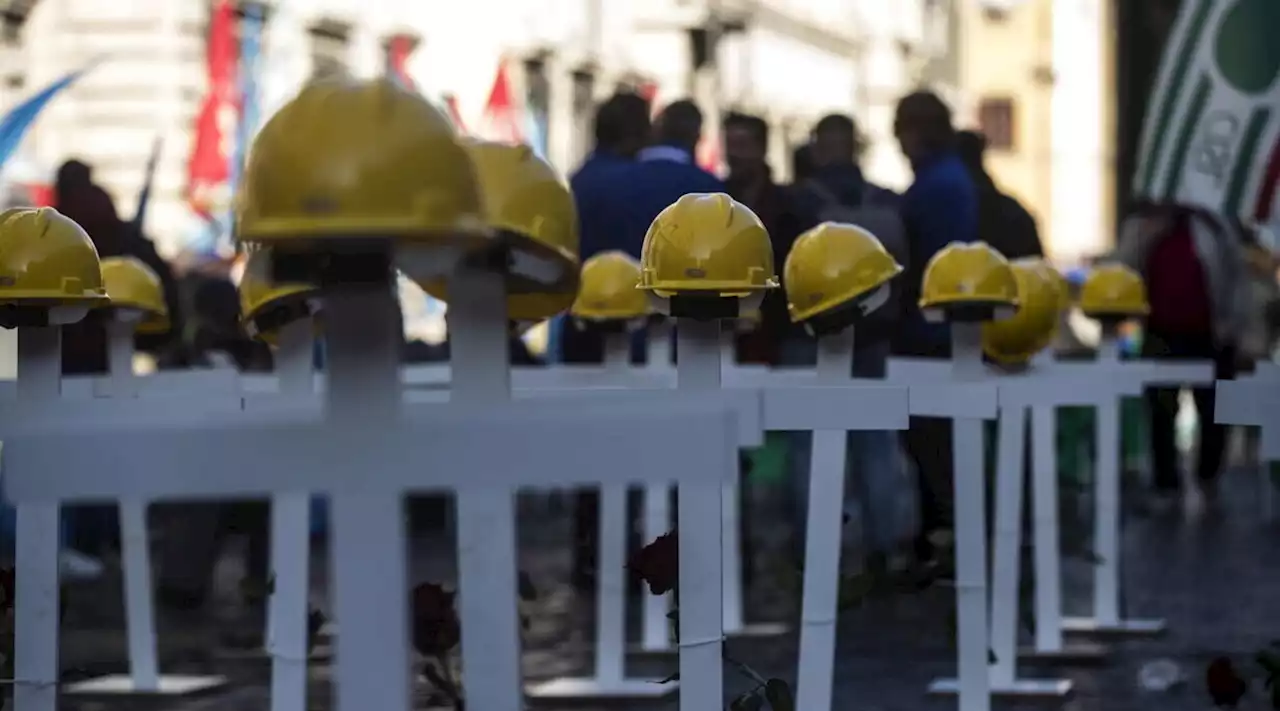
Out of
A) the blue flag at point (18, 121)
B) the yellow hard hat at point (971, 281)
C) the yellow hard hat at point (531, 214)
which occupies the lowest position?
the yellow hard hat at point (531, 214)

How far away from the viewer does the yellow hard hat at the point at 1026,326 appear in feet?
30.9

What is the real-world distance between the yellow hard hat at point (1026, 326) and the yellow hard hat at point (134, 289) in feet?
8.49

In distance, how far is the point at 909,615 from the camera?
11992 millimetres

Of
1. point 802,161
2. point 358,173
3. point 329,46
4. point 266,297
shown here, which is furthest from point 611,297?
point 329,46

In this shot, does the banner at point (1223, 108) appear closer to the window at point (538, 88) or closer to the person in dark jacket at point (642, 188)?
the person in dark jacket at point (642, 188)

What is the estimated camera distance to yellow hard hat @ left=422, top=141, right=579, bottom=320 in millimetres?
5117

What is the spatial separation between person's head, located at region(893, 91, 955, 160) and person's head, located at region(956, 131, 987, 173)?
100 cm

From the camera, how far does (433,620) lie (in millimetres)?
7105

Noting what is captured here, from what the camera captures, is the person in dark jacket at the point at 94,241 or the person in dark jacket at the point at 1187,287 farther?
the person in dark jacket at the point at 1187,287

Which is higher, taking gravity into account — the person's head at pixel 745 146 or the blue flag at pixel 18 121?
the person's head at pixel 745 146

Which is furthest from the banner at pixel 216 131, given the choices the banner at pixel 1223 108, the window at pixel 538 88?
the banner at pixel 1223 108

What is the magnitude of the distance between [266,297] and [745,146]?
25.1 ft

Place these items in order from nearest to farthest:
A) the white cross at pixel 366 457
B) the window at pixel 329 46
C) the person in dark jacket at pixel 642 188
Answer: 1. the white cross at pixel 366 457
2. the person in dark jacket at pixel 642 188
3. the window at pixel 329 46

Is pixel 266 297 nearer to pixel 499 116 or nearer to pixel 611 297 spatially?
pixel 611 297
